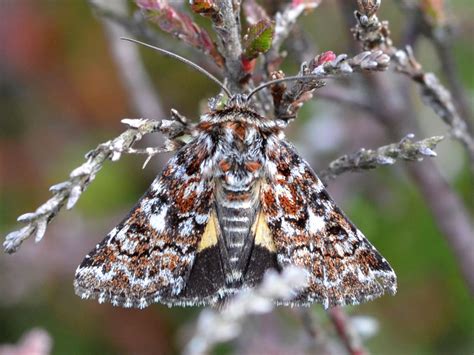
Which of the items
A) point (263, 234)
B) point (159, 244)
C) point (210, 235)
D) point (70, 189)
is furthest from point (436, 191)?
point (70, 189)

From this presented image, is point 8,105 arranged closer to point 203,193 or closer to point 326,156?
point 326,156

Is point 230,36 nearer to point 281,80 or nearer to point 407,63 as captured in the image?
point 281,80

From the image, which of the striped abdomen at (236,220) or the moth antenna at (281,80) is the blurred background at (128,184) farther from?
the moth antenna at (281,80)

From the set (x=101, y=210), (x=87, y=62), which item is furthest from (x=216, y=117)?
(x=87, y=62)

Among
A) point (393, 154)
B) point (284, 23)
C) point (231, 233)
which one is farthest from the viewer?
point (231, 233)

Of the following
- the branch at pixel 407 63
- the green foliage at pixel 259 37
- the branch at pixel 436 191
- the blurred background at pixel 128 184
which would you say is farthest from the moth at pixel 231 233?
the blurred background at pixel 128 184

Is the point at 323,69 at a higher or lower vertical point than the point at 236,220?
higher
